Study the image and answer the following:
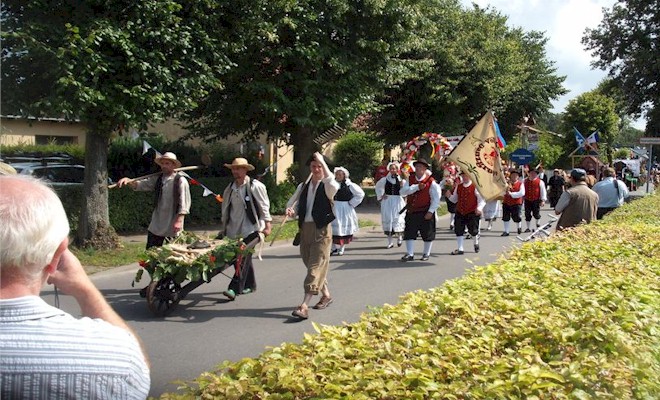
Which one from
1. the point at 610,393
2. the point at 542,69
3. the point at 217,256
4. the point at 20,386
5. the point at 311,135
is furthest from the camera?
the point at 542,69

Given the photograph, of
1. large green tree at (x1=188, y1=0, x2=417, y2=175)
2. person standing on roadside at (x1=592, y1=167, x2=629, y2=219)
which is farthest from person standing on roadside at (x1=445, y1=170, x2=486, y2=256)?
large green tree at (x1=188, y1=0, x2=417, y2=175)

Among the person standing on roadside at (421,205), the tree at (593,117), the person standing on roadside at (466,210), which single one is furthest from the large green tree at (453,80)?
the tree at (593,117)

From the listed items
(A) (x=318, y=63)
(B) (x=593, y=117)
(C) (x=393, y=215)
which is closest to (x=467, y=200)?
(C) (x=393, y=215)

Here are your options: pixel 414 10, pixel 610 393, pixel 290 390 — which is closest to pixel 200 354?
pixel 290 390

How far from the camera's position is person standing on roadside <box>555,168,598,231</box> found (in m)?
9.95

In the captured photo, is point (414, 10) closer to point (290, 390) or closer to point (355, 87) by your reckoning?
point (355, 87)

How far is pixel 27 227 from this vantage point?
1.85 m

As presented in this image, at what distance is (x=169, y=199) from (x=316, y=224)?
2.31 m

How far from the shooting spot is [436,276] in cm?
1100

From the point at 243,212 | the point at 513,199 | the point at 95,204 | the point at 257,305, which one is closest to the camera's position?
the point at 257,305

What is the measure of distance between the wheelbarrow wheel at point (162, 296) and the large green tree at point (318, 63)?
8031 millimetres

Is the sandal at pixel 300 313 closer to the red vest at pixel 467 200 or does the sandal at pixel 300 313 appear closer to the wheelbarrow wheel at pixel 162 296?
the wheelbarrow wheel at pixel 162 296

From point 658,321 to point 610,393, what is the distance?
125 centimetres

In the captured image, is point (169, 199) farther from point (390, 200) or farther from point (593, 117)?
point (593, 117)
